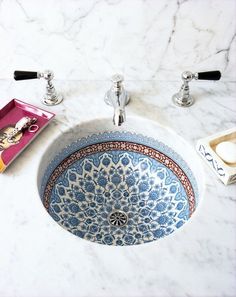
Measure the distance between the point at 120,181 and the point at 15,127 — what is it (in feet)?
0.97

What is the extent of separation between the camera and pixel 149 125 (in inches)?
37.3

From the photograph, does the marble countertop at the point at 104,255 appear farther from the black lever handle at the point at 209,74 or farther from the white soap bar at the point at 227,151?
the black lever handle at the point at 209,74

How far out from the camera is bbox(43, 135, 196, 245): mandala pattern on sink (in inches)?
34.8

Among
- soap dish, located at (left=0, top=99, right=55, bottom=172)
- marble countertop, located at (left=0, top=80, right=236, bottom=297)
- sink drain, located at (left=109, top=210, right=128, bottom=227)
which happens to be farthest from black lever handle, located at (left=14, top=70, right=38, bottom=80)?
sink drain, located at (left=109, top=210, right=128, bottom=227)

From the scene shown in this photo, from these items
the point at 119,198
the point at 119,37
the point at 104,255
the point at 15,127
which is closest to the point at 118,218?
the point at 119,198

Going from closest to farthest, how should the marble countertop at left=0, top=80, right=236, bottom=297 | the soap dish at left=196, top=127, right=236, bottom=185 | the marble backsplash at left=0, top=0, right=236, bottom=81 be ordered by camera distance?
the marble countertop at left=0, top=80, right=236, bottom=297 < the soap dish at left=196, top=127, right=236, bottom=185 < the marble backsplash at left=0, top=0, right=236, bottom=81

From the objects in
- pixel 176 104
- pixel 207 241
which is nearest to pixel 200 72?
pixel 176 104

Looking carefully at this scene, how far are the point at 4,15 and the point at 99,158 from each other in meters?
0.43

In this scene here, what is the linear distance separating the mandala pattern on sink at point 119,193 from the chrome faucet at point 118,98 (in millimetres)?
111

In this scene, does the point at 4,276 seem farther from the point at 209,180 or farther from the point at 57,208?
the point at 209,180

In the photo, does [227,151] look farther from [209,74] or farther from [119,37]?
[119,37]

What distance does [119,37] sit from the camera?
953mm

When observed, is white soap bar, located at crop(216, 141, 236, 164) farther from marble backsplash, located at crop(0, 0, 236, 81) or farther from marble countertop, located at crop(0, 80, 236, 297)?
marble backsplash, located at crop(0, 0, 236, 81)

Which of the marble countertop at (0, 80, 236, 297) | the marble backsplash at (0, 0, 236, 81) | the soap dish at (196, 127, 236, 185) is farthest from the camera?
the marble backsplash at (0, 0, 236, 81)
